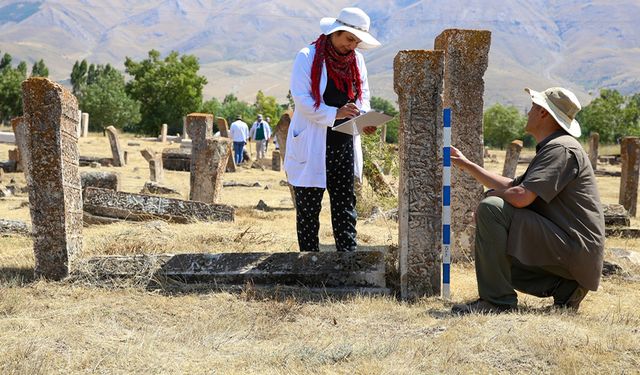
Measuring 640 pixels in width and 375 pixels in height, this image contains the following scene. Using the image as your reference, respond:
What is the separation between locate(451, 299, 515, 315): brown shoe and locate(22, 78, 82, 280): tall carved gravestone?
10.1ft

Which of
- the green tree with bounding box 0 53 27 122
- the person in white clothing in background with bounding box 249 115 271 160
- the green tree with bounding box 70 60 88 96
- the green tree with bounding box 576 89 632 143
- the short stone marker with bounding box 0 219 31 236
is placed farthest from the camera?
the green tree with bounding box 70 60 88 96

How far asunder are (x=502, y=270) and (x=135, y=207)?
Answer: 5.33 metres

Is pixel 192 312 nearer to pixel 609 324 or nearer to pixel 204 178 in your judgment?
pixel 609 324

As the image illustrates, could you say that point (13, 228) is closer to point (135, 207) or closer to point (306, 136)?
→ point (135, 207)

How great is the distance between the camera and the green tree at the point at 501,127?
57.5 m

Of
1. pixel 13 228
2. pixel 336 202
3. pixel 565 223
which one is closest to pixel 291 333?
pixel 336 202

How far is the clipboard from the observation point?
5.79 m

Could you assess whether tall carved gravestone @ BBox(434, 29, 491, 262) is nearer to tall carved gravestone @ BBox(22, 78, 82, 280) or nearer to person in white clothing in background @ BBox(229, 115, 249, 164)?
tall carved gravestone @ BBox(22, 78, 82, 280)

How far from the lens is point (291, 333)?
4.89m

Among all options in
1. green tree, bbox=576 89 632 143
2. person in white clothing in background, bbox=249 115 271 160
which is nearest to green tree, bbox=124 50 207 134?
green tree, bbox=576 89 632 143

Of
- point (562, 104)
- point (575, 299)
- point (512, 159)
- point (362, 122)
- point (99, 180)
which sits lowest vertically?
point (575, 299)

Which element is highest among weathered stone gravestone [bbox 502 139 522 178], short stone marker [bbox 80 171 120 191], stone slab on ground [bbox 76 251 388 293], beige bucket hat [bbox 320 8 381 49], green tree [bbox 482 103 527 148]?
green tree [bbox 482 103 527 148]

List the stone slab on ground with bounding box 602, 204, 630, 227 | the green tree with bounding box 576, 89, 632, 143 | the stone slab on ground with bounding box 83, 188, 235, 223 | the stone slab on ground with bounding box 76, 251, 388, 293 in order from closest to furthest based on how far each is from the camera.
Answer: the stone slab on ground with bounding box 76, 251, 388, 293
the stone slab on ground with bounding box 83, 188, 235, 223
the stone slab on ground with bounding box 602, 204, 630, 227
the green tree with bounding box 576, 89, 632, 143

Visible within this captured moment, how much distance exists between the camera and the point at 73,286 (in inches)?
238
